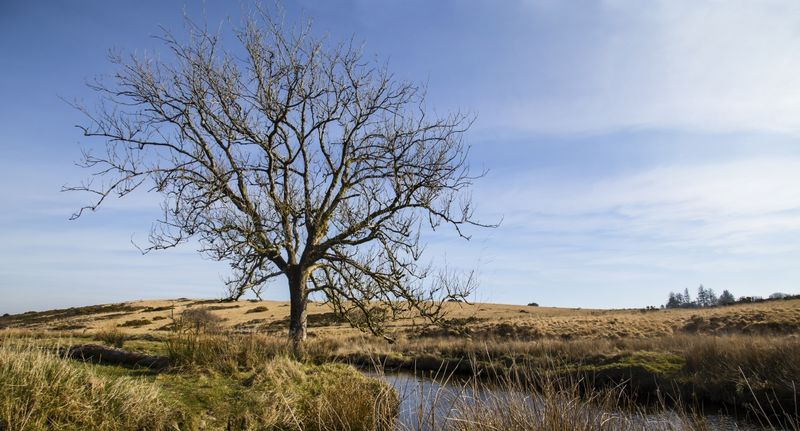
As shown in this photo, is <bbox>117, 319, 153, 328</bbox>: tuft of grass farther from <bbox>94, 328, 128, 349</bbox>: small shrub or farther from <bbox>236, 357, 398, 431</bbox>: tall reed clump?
<bbox>236, 357, 398, 431</bbox>: tall reed clump

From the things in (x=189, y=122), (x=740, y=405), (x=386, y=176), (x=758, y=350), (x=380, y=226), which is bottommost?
(x=740, y=405)

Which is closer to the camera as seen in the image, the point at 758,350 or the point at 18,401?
the point at 18,401

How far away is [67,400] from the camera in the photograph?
5500 mm

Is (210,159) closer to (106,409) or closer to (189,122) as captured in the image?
(189,122)

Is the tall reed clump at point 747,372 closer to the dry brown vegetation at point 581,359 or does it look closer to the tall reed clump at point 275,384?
the dry brown vegetation at point 581,359

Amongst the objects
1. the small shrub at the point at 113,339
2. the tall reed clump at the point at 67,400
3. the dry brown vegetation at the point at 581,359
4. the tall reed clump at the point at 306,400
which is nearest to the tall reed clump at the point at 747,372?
the dry brown vegetation at the point at 581,359

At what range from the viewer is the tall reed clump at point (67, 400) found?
16.8ft

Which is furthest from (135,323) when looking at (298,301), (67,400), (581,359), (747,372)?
(747,372)

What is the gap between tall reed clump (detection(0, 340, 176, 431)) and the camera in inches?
201

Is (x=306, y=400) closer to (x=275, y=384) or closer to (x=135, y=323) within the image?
(x=275, y=384)

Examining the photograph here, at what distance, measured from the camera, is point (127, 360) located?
948 cm

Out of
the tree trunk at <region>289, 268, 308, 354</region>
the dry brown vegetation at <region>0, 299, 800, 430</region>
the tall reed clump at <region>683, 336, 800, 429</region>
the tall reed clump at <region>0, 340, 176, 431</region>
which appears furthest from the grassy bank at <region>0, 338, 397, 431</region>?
the tall reed clump at <region>683, 336, 800, 429</region>

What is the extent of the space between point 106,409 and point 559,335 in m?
24.1

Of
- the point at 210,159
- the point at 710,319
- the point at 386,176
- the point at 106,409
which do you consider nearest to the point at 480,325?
the point at 710,319
